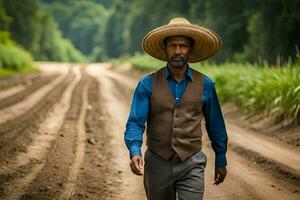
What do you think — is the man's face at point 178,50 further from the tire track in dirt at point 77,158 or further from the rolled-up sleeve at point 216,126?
the tire track in dirt at point 77,158

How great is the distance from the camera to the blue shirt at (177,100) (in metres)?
3.76

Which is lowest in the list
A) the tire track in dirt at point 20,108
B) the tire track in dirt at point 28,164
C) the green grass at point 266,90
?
the tire track in dirt at point 20,108

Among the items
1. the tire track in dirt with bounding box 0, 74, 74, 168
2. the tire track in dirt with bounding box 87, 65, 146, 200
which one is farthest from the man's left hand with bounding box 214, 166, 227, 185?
the tire track in dirt with bounding box 0, 74, 74, 168

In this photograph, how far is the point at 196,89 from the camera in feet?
12.6

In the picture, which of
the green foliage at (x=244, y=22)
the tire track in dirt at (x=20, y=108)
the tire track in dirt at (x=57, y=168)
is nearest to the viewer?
the tire track in dirt at (x=57, y=168)

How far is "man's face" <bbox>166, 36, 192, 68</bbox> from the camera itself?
12.6ft

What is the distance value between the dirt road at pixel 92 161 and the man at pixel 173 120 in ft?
8.51

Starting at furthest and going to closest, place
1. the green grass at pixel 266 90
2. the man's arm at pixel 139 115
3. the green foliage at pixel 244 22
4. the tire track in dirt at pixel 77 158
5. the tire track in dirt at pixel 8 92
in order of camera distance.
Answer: the green foliage at pixel 244 22 → the tire track in dirt at pixel 8 92 → the green grass at pixel 266 90 → the tire track in dirt at pixel 77 158 → the man's arm at pixel 139 115

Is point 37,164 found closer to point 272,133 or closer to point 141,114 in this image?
point 141,114

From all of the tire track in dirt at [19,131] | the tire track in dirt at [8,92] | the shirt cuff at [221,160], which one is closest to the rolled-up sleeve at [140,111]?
the shirt cuff at [221,160]

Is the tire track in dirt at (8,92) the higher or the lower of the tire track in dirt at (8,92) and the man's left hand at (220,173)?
the lower

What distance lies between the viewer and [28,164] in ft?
26.1

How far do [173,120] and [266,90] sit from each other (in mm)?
9734

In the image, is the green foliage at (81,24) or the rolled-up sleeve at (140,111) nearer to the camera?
the rolled-up sleeve at (140,111)
